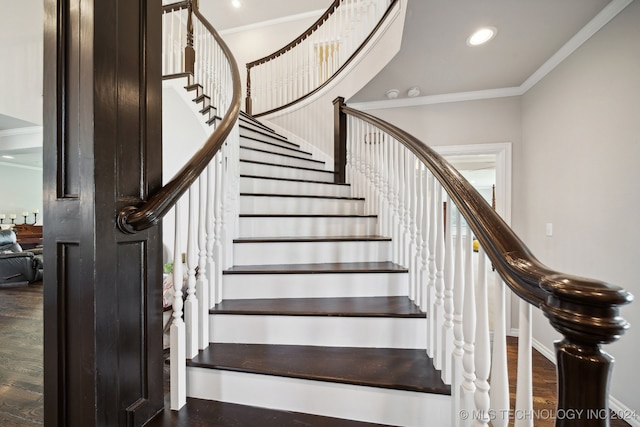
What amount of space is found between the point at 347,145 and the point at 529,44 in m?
1.61

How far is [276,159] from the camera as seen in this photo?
10.2 feet

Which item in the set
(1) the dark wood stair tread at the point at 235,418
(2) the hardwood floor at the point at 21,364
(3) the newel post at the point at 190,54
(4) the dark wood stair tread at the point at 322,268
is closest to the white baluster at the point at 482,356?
(1) the dark wood stair tread at the point at 235,418


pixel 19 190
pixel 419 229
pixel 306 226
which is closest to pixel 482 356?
pixel 419 229

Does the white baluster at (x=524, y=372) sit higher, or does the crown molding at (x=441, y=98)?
the crown molding at (x=441, y=98)

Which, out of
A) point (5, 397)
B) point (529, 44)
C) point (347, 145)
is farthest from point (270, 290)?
point (529, 44)

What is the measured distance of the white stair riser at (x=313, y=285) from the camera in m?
1.62

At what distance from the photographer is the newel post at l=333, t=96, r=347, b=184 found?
2760 millimetres

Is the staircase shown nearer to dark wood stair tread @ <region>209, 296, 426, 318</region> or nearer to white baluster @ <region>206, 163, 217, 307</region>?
dark wood stair tread @ <region>209, 296, 426, 318</region>

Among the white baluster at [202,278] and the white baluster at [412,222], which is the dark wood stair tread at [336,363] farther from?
the white baluster at [412,222]

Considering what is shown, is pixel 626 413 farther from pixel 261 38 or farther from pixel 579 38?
pixel 261 38

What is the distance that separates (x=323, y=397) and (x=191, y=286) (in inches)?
29.7

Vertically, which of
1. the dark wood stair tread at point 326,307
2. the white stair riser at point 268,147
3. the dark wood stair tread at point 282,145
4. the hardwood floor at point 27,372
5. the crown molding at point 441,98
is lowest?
the hardwood floor at point 27,372

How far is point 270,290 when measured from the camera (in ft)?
5.34

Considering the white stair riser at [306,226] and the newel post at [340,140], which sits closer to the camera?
the white stair riser at [306,226]
